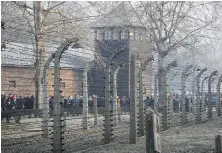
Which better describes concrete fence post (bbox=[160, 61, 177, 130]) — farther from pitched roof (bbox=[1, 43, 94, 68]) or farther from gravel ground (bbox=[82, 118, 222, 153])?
pitched roof (bbox=[1, 43, 94, 68])

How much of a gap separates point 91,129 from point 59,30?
676cm

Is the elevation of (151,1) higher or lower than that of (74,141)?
higher

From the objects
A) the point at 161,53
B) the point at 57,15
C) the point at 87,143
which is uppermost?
the point at 57,15

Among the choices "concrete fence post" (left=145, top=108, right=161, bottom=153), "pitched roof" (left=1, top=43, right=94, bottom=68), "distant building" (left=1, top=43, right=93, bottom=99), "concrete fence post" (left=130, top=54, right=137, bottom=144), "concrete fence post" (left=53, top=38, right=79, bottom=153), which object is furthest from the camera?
"distant building" (left=1, top=43, right=93, bottom=99)

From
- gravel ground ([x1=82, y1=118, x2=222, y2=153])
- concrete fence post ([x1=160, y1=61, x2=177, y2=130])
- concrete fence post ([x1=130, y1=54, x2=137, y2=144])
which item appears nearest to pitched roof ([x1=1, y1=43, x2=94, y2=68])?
concrete fence post ([x1=130, y1=54, x2=137, y2=144])

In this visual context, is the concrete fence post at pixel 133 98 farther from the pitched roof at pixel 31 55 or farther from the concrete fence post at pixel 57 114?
the concrete fence post at pixel 57 114

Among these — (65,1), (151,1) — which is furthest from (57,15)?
(151,1)

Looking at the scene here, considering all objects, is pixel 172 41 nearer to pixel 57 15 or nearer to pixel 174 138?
pixel 57 15

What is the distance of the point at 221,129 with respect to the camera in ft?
45.9

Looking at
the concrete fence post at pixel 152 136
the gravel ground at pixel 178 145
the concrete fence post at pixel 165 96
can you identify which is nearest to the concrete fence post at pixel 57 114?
the gravel ground at pixel 178 145

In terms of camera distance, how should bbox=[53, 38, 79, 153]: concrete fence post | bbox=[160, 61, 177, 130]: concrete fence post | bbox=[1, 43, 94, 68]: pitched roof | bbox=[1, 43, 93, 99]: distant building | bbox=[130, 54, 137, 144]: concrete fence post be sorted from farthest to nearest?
bbox=[1, 43, 93, 99]: distant building, bbox=[160, 61, 177, 130]: concrete fence post, bbox=[130, 54, 137, 144]: concrete fence post, bbox=[53, 38, 79, 153]: concrete fence post, bbox=[1, 43, 94, 68]: pitched roof

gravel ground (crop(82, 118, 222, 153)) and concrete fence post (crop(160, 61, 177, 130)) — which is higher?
concrete fence post (crop(160, 61, 177, 130))

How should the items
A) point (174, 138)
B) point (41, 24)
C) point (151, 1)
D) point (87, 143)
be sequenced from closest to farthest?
point (87, 143)
point (174, 138)
point (41, 24)
point (151, 1)

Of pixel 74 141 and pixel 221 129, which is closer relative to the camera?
pixel 74 141
